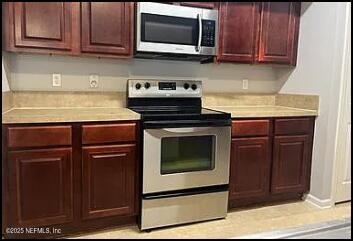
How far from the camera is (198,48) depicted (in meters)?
2.22

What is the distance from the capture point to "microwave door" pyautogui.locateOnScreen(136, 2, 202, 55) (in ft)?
6.83

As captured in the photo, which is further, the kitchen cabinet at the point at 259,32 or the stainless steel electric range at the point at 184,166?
the kitchen cabinet at the point at 259,32

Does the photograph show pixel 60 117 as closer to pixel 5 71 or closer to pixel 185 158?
pixel 5 71

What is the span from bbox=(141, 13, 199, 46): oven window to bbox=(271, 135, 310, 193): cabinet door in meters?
1.06

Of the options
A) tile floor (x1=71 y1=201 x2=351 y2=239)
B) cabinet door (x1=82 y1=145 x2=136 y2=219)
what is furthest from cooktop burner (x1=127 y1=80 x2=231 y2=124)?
tile floor (x1=71 y1=201 x2=351 y2=239)

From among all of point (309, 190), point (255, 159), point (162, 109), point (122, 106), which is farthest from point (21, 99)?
point (309, 190)

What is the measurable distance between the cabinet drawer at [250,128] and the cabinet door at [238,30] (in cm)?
56

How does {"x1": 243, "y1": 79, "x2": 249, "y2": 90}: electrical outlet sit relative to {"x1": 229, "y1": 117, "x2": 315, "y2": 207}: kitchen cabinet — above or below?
above

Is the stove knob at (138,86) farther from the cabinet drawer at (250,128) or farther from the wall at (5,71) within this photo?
the wall at (5,71)

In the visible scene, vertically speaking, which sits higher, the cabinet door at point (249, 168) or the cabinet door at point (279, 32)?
the cabinet door at point (279, 32)

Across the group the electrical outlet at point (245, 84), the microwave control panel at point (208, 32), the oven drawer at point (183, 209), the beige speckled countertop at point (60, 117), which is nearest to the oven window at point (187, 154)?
the oven drawer at point (183, 209)

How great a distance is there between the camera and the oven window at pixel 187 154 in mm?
2012

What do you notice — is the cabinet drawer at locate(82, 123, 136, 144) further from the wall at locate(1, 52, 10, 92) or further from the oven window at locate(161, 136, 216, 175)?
the wall at locate(1, 52, 10, 92)

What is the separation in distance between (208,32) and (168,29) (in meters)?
0.31
